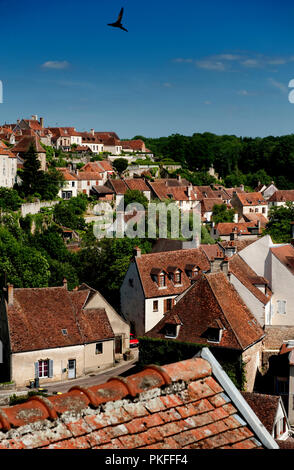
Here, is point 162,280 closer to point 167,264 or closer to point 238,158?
point 167,264

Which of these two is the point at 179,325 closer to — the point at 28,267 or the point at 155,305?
the point at 155,305

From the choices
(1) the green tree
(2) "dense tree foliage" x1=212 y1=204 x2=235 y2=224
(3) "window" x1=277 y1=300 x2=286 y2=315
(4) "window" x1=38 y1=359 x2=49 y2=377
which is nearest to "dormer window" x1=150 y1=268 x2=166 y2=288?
(3) "window" x1=277 y1=300 x2=286 y2=315

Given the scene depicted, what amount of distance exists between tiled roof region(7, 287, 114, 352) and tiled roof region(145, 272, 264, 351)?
6.67 meters

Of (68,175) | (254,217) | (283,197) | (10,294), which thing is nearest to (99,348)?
(10,294)

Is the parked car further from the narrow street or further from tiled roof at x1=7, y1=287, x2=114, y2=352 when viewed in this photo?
A: tiled roof at x1=7, y1=287, x2=114, y2=352

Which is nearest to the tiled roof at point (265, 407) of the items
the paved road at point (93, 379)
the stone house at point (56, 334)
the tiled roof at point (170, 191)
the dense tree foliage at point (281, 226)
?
the paved road at point (93, 379)

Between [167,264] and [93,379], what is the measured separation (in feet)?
36.5

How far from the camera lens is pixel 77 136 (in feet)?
348

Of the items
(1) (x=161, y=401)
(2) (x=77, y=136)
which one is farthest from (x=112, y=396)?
(2) (x=77, y=136)

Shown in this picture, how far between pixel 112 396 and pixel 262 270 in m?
28.6

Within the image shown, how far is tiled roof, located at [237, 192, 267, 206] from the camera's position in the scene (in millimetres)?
90256

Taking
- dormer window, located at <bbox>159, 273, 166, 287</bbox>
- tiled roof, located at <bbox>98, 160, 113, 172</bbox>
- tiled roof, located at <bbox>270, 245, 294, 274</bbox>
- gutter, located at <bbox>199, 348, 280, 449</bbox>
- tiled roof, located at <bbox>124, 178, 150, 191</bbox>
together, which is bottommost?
dormer window, located at <bbox>159, 273, 166, 287</bbox>

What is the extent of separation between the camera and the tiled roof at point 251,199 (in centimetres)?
9026
